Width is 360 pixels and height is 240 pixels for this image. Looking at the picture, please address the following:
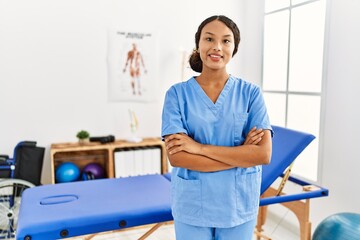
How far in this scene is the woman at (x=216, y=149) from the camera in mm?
1274

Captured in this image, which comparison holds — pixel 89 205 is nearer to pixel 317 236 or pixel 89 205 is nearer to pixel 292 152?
pixel 292 152

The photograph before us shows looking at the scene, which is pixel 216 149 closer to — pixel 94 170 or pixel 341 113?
pixel 341 113

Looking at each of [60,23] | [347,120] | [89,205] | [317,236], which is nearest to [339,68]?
[347,120]

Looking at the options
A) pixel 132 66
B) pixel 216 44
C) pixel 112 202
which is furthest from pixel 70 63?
pixel 216 44

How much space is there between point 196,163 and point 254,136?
0.84 ft

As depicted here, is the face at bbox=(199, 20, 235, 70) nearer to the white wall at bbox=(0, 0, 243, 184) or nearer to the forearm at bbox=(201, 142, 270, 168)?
the forearm at bbox=(201, 142, 270, 168)

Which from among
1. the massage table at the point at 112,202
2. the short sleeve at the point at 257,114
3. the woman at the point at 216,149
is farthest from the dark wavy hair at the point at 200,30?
the massage table at the point at 112,202

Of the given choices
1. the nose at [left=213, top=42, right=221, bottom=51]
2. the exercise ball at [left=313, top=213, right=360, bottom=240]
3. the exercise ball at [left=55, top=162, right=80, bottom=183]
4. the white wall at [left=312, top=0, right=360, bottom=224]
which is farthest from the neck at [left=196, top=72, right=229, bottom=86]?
the exercise ball at [left=55, top=162, right=80, bottom=183]

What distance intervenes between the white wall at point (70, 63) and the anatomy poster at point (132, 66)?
0.06 m

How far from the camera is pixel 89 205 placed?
1.72 metres

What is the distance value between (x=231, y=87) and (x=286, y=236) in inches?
77.4

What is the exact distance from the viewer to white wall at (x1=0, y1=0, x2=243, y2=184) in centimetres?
294

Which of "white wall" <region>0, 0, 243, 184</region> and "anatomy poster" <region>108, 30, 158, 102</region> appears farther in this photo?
"anatomy poster" <region>108, 30, 158, 102</region>

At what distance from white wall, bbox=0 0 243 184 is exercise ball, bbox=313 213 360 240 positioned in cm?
197
